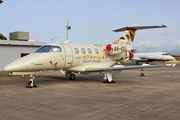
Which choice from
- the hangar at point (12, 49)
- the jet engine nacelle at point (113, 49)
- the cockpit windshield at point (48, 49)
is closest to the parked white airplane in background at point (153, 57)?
the hangar at point (12, 49)

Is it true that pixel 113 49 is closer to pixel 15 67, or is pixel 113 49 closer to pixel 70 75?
pixel 70 75

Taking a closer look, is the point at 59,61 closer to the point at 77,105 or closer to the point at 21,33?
the point at 77,105

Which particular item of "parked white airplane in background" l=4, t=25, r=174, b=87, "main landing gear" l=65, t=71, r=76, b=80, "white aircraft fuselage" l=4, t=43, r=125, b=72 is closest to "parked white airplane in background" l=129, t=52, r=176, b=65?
"parked white airplane in background" l=4, t=25, r=174, b=87

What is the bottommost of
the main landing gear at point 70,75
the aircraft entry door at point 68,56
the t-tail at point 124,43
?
the main landing gear at point 70,75

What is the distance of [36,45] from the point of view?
2848cm

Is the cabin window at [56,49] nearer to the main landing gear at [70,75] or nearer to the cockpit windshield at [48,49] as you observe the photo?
the cockpit windshield at [48,49]

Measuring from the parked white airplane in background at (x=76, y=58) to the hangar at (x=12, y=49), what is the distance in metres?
13.6

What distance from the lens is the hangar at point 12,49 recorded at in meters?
26.0

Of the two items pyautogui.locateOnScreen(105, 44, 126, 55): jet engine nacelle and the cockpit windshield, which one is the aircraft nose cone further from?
pyautogui.locateOnScreen(105, 44, 126, 55): jet engine nacelle

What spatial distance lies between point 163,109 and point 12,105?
534 centimetres

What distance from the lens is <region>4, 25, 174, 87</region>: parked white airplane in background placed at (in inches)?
450

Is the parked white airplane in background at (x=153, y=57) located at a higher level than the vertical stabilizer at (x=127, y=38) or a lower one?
lower

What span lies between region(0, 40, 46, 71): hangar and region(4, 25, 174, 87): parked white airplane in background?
44.6ft

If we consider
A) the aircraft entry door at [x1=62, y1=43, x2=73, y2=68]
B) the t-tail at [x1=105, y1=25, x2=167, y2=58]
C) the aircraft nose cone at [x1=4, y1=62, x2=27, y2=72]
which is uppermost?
the t-tail at [x1=105, y1=25, x2=167, y2=58]
